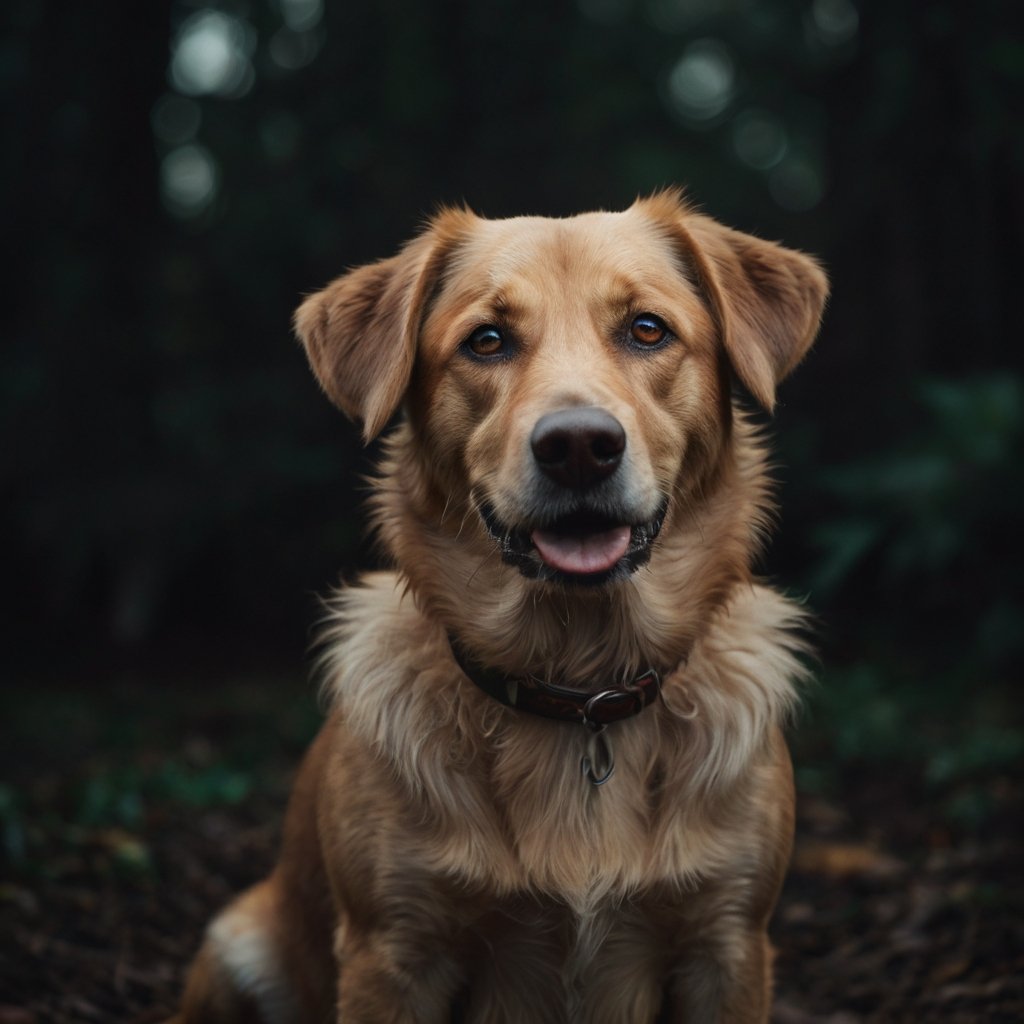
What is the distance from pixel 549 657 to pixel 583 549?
0.37 m

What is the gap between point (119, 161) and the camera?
872cm

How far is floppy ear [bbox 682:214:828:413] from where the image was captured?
309 cm

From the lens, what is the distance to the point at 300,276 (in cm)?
893

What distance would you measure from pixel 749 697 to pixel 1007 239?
6.17 m

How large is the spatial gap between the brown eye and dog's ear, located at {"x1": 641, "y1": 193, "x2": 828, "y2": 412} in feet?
0.65

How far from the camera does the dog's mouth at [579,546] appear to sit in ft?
8.88

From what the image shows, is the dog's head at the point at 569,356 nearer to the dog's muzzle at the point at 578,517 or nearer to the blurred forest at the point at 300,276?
the dog's muzzle at the point at 578,517

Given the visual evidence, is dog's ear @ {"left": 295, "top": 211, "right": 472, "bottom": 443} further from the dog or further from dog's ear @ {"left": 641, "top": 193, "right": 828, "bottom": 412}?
dog's ear @ {"left": 641, "top": 193, "right": 828, "bottom": 412}

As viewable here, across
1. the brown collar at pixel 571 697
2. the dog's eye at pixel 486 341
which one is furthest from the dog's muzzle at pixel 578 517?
the dog's eye at pixel 486 341

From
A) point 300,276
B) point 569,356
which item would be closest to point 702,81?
point 300,276

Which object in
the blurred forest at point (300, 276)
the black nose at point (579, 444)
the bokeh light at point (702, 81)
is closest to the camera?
the black nose at point (579, 444)

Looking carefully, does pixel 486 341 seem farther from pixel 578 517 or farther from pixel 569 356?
pixel 578 517

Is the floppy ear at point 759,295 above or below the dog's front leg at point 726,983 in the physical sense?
above

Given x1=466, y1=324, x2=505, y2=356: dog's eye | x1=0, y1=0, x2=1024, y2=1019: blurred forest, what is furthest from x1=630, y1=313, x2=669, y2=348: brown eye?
x1=0, y1=0, x2=1024, y2=1019: blurred forest
